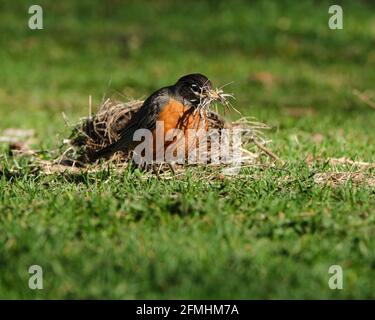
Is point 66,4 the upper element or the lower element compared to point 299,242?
upper


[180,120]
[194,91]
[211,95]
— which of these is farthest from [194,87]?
[180,120]

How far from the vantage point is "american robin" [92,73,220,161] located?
6.57m

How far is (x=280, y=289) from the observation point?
13.7 ft

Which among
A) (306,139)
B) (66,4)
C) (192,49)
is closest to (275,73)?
(192,49)

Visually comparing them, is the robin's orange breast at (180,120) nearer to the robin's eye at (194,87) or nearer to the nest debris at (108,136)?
the robin's eye at (194,87)

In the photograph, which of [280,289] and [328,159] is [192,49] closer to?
[328,159]

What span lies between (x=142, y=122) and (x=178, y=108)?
1.12 ft

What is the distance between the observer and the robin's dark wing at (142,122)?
6.61m

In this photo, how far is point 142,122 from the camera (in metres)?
6.68

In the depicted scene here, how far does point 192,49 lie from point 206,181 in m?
10.3

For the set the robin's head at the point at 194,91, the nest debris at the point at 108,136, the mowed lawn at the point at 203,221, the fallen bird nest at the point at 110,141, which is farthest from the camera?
the nest debris at the point at 108,136

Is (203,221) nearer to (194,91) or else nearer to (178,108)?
(178,108)

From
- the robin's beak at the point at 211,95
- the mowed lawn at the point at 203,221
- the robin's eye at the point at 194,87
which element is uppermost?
the robin's eye at the point at 194,87

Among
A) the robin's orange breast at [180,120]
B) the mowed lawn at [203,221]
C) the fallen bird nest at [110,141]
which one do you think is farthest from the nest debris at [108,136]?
the robin's orange breast at [180,120]
